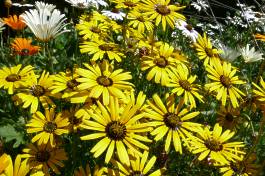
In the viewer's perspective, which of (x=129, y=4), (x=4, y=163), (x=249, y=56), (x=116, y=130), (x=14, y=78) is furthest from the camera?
(x=249, y=56)

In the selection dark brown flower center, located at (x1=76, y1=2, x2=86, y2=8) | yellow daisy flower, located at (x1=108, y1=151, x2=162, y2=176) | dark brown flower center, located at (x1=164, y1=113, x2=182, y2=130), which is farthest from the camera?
dark brown flower center, located at (x1=76, y1=2, x2=86, y2=8)

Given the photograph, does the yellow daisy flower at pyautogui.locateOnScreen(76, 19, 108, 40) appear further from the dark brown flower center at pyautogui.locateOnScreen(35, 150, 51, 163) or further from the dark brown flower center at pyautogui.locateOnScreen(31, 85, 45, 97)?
the dark brown flower center at pyautogui.locateOnScreen(35, 150, 51, 163)

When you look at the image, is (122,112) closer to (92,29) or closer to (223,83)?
(223,83)

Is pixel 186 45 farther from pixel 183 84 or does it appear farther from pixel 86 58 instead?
pixel 183 84

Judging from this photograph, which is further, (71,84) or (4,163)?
(71,84)

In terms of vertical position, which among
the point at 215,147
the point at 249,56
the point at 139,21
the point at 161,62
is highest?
the point at 139,21

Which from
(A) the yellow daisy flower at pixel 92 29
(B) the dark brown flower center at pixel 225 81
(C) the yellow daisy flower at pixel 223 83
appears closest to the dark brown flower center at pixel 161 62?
(C) the yellow daisy flower at pixel 223 83

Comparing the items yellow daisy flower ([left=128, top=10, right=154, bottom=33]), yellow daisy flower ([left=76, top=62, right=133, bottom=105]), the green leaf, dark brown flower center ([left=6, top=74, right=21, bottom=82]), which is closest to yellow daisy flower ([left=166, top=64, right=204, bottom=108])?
yellow daisy flower ([left=76, top=62, right=133, bottom=105])

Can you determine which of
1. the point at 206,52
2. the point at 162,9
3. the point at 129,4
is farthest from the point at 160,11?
the point at 206,52
